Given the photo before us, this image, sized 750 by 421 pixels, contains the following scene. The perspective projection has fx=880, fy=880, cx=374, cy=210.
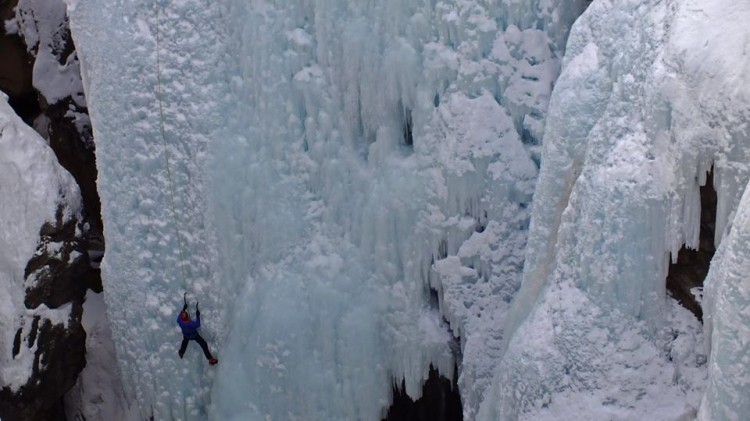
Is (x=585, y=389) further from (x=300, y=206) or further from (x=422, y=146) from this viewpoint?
(x=300, y=206)

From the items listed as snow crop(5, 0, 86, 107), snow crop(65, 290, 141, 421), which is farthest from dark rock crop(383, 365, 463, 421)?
snow crop(5, 0, 86, 107)

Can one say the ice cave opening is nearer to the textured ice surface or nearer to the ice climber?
the textured ice surface

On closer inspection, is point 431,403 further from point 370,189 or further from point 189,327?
point 189,327

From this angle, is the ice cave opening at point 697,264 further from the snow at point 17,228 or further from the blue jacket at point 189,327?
the snow at point 17,228

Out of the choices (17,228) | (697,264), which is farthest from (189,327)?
(697,264)

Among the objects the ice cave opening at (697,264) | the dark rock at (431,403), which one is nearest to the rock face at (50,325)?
the dark rock at (431,403)
